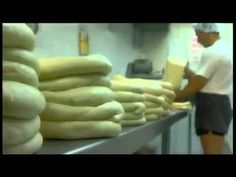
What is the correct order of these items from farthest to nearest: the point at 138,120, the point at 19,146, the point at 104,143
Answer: the point at 138,120
the point at 104,143
the point at 19,146

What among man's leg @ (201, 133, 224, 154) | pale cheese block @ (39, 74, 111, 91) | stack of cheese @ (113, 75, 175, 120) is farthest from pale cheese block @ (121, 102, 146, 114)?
man's leg @ (201, 133, 224, 154)

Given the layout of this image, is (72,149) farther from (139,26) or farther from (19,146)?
(139,26)

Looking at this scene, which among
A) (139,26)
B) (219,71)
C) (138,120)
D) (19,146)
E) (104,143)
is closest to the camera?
(19,146)

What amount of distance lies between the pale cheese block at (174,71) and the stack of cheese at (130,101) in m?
0.98

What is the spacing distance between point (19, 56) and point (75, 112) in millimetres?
213

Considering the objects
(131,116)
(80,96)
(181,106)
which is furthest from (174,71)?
(80,96)

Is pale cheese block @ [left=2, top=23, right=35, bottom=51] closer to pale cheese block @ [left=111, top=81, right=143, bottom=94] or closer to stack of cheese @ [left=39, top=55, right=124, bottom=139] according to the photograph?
stack of cheese @ [left=39, top=55, right=124, bottom=139]

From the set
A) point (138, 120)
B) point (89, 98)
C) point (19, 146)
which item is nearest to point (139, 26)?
point (138, 120)

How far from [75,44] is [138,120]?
1496 mm

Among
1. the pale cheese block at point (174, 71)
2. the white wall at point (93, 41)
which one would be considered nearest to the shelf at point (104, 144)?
the pale cheese block at point (174, 71)

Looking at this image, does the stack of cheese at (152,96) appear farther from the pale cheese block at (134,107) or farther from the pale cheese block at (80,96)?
the pale cheese block at (80,96)

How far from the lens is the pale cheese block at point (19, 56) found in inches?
24.9

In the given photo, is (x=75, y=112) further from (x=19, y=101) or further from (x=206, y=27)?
(x=206, y=27)

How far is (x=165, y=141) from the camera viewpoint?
267 cm
